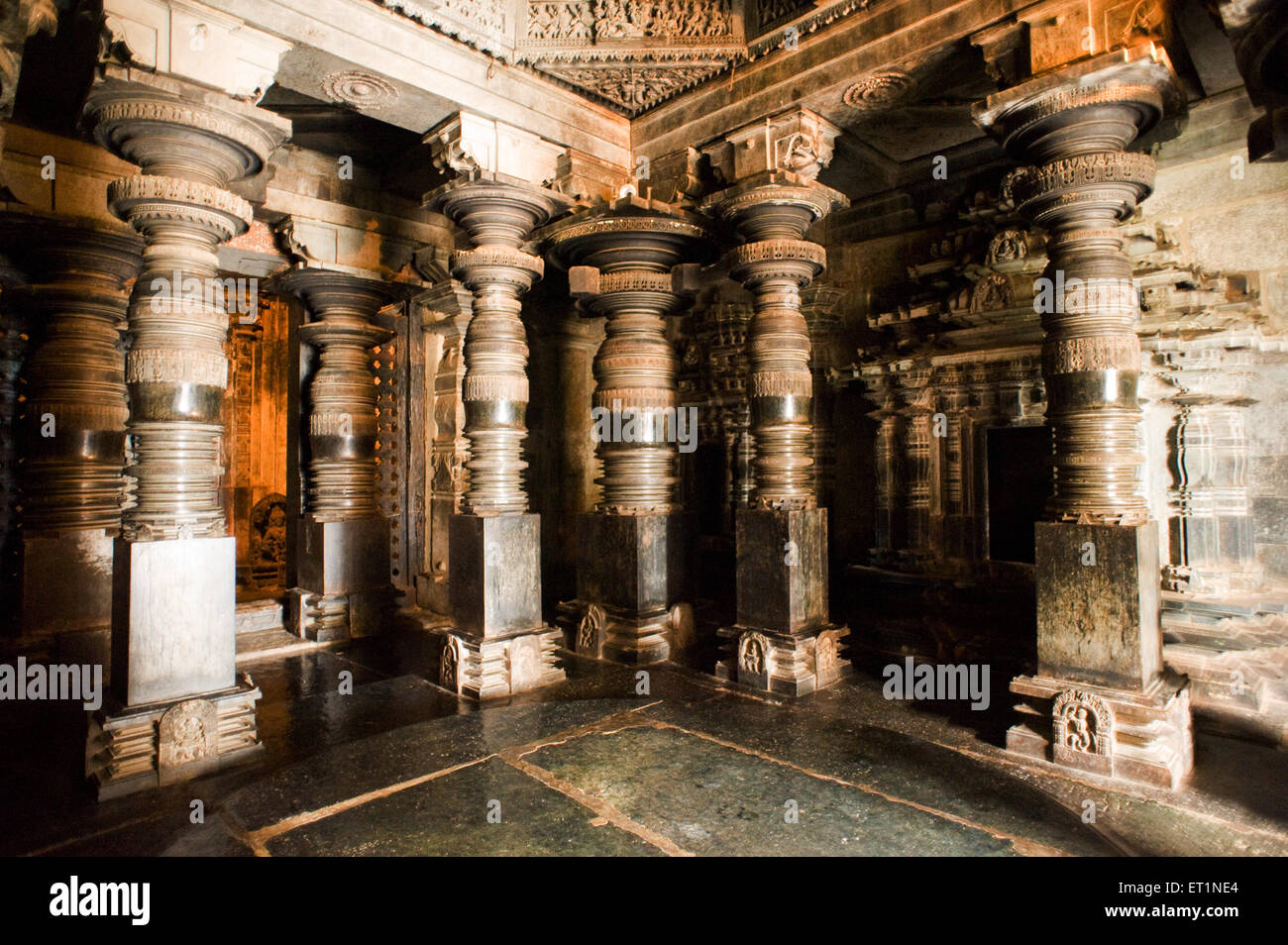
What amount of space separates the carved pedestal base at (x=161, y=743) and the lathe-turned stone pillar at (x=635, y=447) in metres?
3.08

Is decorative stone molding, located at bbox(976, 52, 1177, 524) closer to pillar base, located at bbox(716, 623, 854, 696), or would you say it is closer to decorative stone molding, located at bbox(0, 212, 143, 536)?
pillar base, located at bbox(716, 623, 854, 696)

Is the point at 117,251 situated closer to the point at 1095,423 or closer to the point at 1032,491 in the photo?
the point at 1095,423

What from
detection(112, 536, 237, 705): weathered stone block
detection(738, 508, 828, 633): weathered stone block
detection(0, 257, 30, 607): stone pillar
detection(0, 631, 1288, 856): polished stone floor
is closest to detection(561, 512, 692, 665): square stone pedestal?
detection(738, 508, 828, 633): weathered stone block

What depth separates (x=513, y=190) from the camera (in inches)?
217

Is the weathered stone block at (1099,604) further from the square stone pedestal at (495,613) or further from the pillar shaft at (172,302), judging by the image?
the pillar shaft at (172,302)

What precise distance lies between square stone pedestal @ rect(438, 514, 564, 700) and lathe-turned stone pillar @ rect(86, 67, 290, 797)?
5.08 feet

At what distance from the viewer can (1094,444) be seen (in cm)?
421

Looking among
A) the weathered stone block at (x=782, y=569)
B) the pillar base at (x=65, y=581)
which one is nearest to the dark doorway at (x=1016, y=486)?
the weathered stone block at (x=782, y=569)

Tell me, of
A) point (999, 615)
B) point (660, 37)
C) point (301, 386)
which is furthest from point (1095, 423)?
point (301, 386)

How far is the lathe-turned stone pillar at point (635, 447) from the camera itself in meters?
6.28

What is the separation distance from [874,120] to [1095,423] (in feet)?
11.2

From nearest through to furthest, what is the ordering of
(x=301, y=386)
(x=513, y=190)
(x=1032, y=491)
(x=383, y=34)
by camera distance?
(x=383, y=34) < (x=513, y=190) < (x=1032, y=491) < (x=301, y=386)

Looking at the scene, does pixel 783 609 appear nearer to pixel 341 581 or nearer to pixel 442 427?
pixel 442 427

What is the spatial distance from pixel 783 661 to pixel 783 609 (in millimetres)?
385
